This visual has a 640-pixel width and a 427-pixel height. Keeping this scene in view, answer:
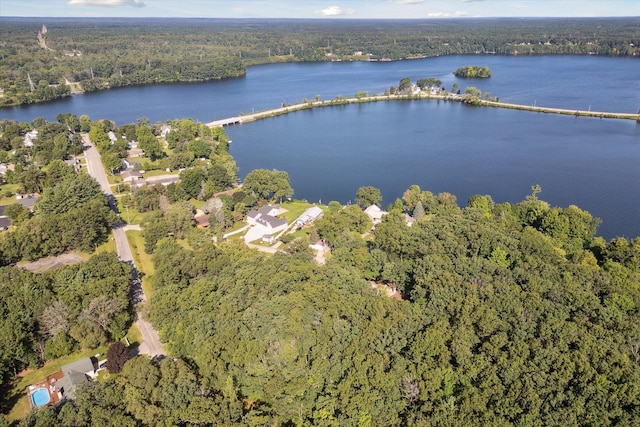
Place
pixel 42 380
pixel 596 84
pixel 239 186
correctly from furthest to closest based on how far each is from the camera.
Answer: pixel 596 84 < pixel 239 186 < pixel 42 380

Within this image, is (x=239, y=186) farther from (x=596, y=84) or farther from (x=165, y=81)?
(x=596, y=84)

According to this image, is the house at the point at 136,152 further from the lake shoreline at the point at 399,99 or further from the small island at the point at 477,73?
the small island at the point at 477,73

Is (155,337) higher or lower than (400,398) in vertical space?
lower

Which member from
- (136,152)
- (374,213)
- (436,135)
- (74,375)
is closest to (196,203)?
(374,213)

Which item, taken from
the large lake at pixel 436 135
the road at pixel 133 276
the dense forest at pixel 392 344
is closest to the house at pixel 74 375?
the dense forest at pixel 392 344

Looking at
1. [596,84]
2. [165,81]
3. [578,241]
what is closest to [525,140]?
[578,241]

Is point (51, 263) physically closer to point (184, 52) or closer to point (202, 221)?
point (202, 221)
